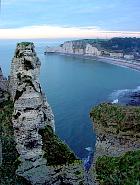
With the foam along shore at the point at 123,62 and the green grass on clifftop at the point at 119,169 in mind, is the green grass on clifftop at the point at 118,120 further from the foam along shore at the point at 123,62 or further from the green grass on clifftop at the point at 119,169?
the foam along shore at the point at 123,62

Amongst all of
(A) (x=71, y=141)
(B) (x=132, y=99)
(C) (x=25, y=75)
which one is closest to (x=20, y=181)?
(C) (x=25, y=75)

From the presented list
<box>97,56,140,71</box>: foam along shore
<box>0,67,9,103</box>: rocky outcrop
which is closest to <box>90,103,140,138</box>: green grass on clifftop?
<box>0,67,9,103</box>: rocky outcrop

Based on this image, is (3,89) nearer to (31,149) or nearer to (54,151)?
(54,151)

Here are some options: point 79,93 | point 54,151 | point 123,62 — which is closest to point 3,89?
point 54,151

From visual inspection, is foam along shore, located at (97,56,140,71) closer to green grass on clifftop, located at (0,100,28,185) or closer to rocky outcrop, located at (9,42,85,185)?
green grass on clifftop, located at (0,100,28,185)

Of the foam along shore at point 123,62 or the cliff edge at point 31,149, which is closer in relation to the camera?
the cliff edge at point 31,149

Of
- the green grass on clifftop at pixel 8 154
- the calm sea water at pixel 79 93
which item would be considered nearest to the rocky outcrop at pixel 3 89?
the green grass on clifftop at pixel 8 154
